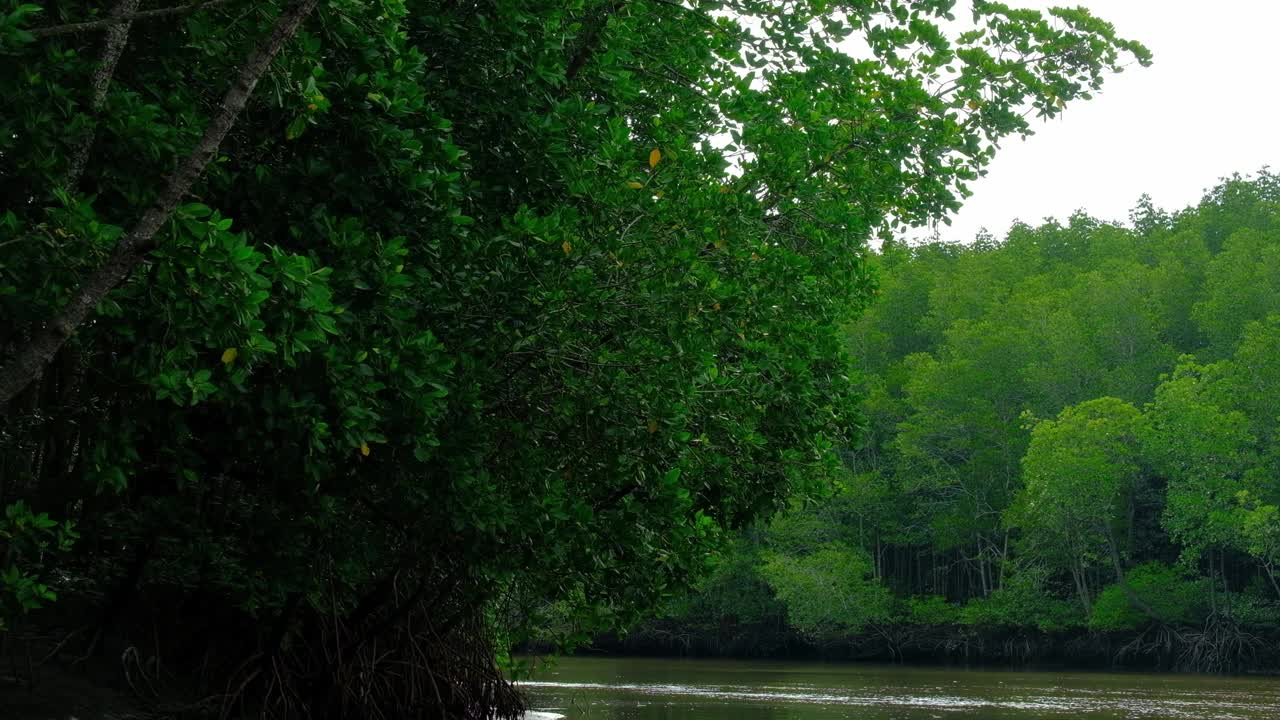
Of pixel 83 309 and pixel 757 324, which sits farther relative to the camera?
pixel 757 324

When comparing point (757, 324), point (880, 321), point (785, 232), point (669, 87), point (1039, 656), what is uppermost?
point (880, 321)

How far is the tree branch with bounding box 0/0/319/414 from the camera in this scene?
5277mm

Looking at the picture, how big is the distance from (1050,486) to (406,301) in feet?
116

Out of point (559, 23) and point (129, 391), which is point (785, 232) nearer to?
point (559, 23)

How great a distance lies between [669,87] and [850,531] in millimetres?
40309

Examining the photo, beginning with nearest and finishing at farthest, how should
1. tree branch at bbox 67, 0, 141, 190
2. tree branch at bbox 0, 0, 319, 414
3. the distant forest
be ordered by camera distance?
tree branch at bbox 0, 0, 319, 414 < tree branch at bbox 67, 0, 141, 190 < the distant forest

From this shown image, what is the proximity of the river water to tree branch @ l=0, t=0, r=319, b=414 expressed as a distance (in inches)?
404

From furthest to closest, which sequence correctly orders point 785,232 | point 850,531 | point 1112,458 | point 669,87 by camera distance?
point 850,531 < point 1112,458 < point 785,232 < point 669,87

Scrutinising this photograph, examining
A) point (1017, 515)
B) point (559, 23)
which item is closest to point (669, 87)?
point (559, 23)

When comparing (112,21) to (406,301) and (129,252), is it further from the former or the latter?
(406,301)

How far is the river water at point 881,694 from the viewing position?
1962 centimetres

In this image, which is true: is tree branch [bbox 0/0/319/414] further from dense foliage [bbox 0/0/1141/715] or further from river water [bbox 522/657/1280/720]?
river water [bbox 522/657/1280/720]

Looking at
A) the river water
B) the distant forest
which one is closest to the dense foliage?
the river water

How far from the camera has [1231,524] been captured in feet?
120
